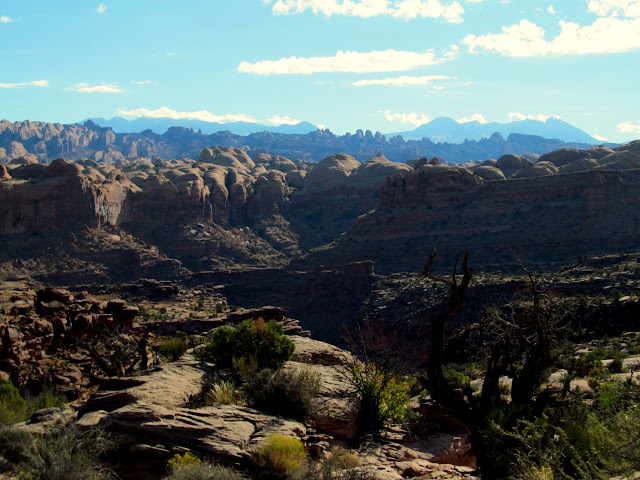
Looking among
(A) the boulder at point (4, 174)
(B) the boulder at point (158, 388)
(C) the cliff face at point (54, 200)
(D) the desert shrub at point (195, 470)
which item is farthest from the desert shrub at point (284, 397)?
(A) the boulder at point (4, 174)

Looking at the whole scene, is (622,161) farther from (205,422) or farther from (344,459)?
(205,422)

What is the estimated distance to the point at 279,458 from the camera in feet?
40.1

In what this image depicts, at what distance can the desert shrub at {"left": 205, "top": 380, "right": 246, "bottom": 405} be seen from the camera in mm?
15602

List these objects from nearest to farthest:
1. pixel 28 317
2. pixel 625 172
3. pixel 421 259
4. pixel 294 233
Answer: pixel 28 317, pixel 421 259, pixel 625 172, pixel 294 233

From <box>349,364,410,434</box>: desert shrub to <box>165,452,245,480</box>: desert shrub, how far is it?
5370 mm

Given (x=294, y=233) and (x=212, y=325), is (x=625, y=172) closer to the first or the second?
(x=294, y=233)

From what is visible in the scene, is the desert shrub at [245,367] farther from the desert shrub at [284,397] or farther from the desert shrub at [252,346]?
the desert shrub at [284,397]

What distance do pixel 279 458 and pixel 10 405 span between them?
9.43m

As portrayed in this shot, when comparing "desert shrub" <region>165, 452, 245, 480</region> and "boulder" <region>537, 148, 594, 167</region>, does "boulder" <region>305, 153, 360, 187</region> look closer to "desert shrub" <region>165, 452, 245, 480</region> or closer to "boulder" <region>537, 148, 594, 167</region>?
"boulder" <region>537, 148, 594, 167</region>

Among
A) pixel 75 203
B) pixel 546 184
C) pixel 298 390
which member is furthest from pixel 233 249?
pixel 298 390

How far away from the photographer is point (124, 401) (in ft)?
47.7

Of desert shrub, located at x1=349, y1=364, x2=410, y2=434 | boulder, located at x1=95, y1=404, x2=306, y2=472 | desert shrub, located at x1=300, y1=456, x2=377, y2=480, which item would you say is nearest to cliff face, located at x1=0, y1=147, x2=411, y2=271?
desert shrub, located at x1=349, y1=364, x2=410, y2=434

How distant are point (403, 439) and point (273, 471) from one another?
5268mm

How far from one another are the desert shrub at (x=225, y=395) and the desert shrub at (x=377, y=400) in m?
3.16
